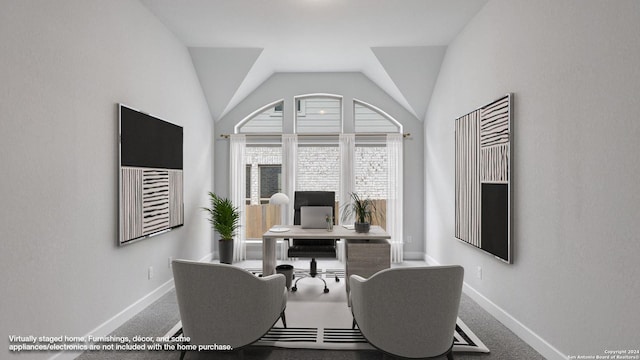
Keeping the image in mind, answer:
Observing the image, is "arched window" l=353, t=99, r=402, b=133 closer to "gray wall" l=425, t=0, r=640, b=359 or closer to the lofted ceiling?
the lofted ceiling

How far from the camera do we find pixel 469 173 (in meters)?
3.54

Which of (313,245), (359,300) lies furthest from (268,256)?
(359,300)

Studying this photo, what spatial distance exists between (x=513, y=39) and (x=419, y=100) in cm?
220

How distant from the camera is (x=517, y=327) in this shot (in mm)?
2695

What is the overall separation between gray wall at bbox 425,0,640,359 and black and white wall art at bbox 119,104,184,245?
3201 mm

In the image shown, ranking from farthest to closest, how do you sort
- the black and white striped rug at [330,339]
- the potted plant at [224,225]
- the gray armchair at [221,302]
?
the potted plant at [224,225]
the black and white striped rug at [330,339]
the gray armchair at [221,302]

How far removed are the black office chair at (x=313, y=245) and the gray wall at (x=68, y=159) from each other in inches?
58.8

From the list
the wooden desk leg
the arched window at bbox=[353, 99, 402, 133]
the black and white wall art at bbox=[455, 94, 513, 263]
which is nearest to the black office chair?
the wooden desk leg

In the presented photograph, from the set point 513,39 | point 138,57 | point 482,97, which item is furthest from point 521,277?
point 138,57

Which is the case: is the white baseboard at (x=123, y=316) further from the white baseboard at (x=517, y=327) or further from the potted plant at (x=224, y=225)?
the white baseboard at (x=517, y=327)

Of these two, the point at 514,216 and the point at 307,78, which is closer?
the point at 514,216

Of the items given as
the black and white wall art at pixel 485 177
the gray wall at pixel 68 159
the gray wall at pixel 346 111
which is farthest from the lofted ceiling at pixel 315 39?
the black and white wall art at pixel 485 177

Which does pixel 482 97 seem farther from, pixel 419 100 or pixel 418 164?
pixel 418 164

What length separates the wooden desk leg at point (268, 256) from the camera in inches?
144
